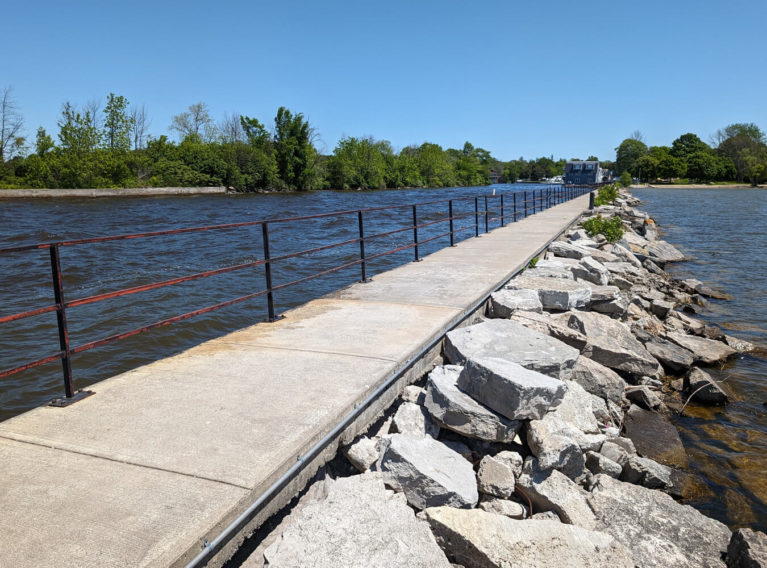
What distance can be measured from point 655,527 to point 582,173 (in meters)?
72.6

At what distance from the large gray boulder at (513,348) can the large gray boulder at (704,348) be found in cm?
374

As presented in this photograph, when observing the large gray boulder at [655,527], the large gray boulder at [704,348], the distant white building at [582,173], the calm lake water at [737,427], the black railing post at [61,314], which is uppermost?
the distant white building at [582,173]

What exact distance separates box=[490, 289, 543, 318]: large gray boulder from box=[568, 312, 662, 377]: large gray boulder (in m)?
0.47

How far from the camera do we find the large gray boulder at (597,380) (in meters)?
5.18

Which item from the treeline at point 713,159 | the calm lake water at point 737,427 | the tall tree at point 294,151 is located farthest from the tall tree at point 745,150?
the calm lake water at point 737,427

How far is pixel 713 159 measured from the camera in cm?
11725

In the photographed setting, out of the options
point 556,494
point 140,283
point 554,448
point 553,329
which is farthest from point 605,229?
point 556,494

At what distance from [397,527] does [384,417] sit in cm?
141

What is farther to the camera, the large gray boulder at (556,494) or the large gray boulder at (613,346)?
the large gray boulder at (613,346)

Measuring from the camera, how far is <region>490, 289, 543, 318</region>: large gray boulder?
6320mm

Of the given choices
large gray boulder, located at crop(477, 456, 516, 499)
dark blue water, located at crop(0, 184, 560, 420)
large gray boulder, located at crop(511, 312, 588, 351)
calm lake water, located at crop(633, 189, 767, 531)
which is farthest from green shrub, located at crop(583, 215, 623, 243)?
large gray boulder, located at crop(477, 456, 516, 499)

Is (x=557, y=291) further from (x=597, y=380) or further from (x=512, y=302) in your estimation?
(x=597, y=380)

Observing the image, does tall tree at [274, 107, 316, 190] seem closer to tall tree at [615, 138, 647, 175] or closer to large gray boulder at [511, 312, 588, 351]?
large gray boulder at [511, 312, 588, 351]

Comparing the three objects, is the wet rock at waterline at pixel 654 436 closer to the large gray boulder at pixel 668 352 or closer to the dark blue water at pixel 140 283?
the large gray boulder at pixel 668 352
